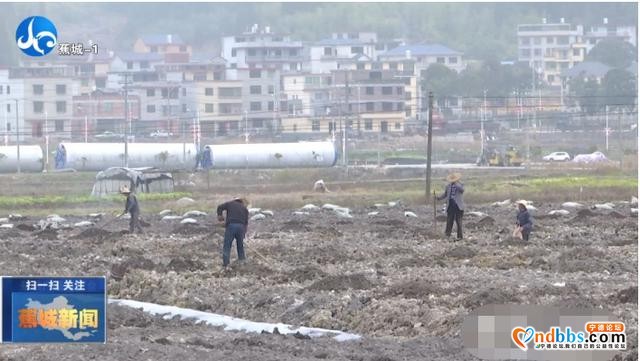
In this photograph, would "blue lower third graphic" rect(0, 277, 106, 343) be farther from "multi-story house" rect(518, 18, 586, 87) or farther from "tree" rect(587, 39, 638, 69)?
"multi-story house" rect(518, 18, 586, 87)

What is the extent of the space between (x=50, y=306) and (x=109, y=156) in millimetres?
51850

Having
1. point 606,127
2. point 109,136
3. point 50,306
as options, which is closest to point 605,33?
point 606,127

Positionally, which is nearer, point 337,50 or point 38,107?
point 38,107

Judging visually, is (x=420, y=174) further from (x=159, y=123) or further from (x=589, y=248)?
(x=589, y=248)

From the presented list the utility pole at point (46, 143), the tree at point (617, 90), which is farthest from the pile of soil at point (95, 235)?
the tree at point (617, 90)

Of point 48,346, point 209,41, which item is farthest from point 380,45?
point 48,346

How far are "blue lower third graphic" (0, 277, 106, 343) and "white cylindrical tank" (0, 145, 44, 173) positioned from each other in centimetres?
4922

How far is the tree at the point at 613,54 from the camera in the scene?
399 feet

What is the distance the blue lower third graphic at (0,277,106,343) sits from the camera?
12.7 meters

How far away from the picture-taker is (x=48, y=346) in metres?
15.5

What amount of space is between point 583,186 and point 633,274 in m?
30.0

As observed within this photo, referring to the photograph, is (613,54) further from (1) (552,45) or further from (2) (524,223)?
(2) (524,223)

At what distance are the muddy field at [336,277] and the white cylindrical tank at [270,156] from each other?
3568 cm

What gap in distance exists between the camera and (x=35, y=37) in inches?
678
